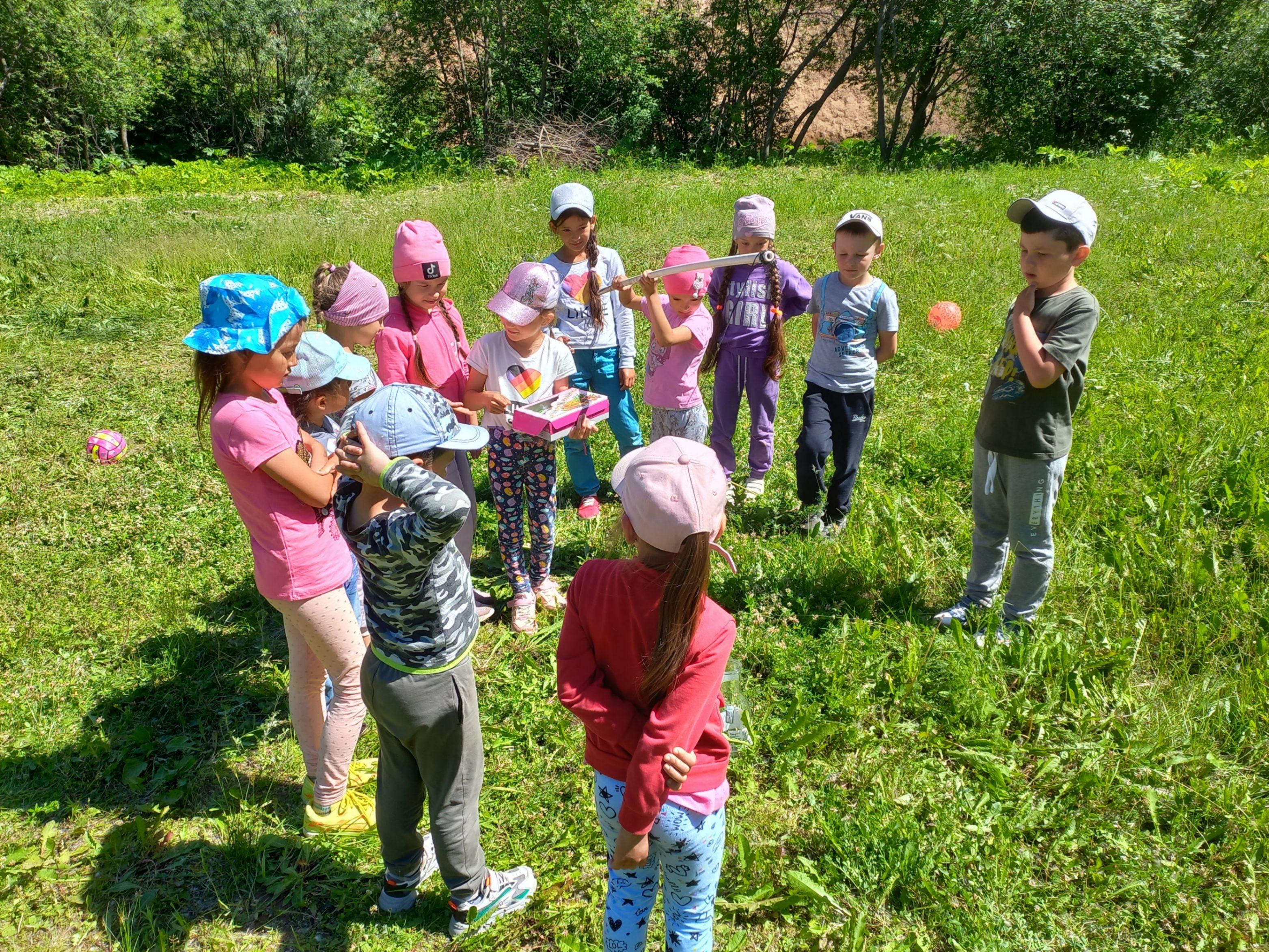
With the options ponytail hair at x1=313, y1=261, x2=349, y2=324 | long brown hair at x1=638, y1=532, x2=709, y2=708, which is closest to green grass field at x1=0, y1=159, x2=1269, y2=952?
long brown hair at x1=638, y1=532, x2=709, y2=708

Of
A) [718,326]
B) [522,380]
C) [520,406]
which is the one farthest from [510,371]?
[718,326]

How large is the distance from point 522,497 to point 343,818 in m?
1.66

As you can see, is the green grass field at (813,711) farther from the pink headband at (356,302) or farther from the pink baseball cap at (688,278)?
the pink headband at (356,302)

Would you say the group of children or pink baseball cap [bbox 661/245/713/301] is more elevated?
pink baseball cap [bbox 661/245/713/301]

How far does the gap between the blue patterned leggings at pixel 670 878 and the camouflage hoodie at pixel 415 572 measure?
0.60 metres

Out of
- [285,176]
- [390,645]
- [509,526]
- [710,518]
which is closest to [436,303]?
[509,526]

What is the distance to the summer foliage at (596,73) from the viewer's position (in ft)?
64.2

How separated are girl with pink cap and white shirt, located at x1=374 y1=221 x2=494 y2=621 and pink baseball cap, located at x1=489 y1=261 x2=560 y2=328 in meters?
0.28

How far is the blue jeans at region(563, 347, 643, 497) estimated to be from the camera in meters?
4.93

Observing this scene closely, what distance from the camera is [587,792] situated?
3109 mm

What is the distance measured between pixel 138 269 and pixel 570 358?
771 centimetres

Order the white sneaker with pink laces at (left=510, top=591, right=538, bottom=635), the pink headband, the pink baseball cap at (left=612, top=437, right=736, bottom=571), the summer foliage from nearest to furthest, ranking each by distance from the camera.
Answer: the pink baseball cap at (left=612, top=437, right=736, bottom=571) → the pink headband → the white sneaker with pink laces at (left=510, top=591, right=538, bottom=635) → the summer foliage

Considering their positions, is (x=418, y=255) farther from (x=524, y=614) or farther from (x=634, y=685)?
(x=634, y=685)

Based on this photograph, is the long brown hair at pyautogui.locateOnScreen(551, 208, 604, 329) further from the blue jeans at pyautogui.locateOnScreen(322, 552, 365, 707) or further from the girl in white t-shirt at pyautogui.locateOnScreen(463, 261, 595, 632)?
the blue jeans at pyautogui.locateOnScreen(322, 552, 365, 707)
